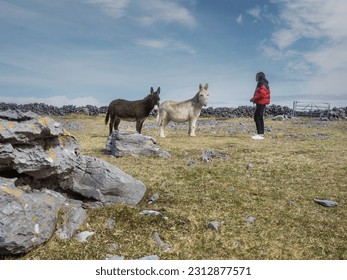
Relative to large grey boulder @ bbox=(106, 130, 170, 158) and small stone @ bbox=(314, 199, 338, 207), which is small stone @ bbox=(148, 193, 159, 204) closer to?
small stone @ bbox=(314, 199, 338, 207)

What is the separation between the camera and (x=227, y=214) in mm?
7414

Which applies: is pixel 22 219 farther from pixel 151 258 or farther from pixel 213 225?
pixel 213 225

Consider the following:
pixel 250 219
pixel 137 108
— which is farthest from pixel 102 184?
pixel 137 108

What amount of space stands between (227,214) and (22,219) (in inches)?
165

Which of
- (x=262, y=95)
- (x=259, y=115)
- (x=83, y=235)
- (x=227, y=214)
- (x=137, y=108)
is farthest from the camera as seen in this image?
(x=259, y=115)

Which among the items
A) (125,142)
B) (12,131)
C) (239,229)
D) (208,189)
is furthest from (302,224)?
(125,142)

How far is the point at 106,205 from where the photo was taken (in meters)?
7.45

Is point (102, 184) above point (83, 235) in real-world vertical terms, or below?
above

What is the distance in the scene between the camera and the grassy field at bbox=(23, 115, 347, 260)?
591cm

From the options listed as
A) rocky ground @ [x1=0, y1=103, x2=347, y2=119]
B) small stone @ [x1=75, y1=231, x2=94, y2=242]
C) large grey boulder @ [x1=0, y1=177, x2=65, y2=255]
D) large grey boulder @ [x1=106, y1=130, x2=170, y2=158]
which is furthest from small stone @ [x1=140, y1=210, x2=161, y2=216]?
rocky ground @ [x1=0, y1=103, x2=347, y2=119]

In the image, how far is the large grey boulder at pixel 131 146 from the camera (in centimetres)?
1313

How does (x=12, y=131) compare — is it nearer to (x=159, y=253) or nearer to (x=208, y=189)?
(x=159, y=253)

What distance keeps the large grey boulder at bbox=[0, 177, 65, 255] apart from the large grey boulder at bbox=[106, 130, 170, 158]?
6886mm
